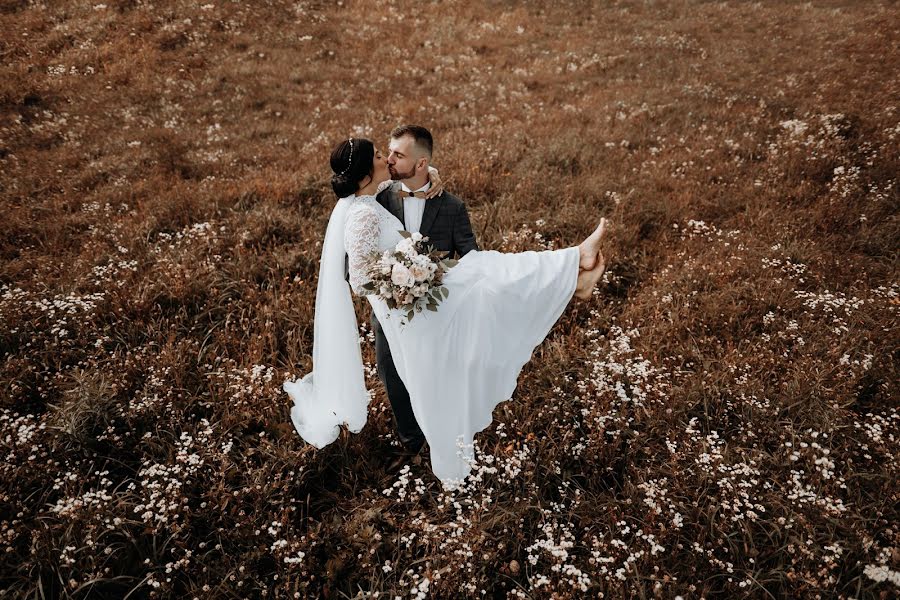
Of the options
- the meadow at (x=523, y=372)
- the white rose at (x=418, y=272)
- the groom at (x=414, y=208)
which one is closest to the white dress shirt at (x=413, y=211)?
the groom at (x=414, y=208)

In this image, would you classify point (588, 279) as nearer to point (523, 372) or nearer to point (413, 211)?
point (413, 211)

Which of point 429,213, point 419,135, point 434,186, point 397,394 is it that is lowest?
point 397,394

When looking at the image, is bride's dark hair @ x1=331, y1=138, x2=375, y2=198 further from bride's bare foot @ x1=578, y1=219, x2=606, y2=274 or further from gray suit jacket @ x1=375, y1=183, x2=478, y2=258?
bride's bare foot @ x1=578, y1=219, x2=606, y2=274

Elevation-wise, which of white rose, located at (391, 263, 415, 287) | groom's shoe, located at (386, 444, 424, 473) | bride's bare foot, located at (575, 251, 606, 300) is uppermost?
white rose, located at (391, 263, 415, 287)

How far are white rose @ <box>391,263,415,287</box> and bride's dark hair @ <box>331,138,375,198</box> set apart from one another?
0.79 meters

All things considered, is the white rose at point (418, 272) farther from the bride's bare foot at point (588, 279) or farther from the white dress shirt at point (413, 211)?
the bride's bare foot at point (588, 279)

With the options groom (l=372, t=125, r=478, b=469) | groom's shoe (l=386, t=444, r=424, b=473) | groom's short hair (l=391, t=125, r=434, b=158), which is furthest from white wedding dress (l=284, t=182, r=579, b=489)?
groom's short hair (l=391, t=125, r=434, b=158)

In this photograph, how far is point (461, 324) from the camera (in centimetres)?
384

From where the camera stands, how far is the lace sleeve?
142 inches

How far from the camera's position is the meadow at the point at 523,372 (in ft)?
12.0

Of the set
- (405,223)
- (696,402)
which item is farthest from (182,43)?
(696,402)

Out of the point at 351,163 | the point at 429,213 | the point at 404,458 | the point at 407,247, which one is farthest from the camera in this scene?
the point at 404,458

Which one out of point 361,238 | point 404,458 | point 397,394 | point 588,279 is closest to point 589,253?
point 588,279

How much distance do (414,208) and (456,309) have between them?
979mm
